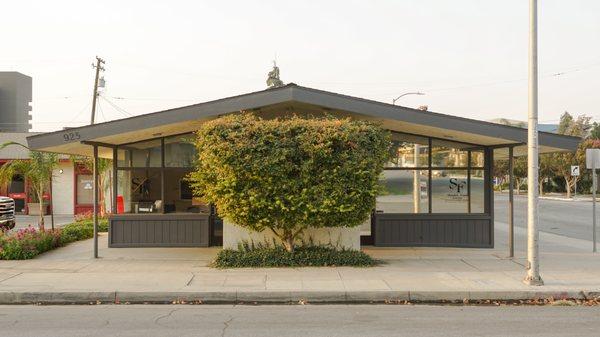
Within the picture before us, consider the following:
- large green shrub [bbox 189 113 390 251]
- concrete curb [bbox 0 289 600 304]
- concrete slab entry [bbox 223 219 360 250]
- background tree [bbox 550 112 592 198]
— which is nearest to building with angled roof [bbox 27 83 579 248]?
concrete slab entry [bbox 223 219 360 250]

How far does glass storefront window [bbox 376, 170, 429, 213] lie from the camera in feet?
47.9

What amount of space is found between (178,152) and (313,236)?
4.44 m

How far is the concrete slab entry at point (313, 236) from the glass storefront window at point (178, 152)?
2795 mm

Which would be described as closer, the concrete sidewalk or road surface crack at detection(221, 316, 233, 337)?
road surface crack at detection(221, 316, 233, 337)

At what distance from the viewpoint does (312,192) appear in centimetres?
1094

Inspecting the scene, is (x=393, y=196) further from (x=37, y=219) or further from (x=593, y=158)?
(x=37, y=219)

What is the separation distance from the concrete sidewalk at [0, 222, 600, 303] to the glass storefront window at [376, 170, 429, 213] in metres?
1.14

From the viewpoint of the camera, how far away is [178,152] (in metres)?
14.6

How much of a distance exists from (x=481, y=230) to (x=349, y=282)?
5820 millimetres

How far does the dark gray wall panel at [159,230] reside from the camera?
1444cm

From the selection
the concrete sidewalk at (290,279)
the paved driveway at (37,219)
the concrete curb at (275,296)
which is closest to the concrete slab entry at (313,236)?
the concrete sidewalk at (290,279)

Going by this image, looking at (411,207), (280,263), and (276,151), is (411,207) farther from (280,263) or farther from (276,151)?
(276,151)

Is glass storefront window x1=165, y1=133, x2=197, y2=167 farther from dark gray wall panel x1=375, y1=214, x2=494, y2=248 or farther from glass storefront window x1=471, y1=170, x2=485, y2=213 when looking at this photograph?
glass storefront window x1=471, y1=170, x2=485, y2=213

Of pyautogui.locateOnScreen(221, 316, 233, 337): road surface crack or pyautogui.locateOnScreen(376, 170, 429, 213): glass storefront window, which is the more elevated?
pyautogui.locateOnScreen(376, 170, 429, 213): glass storefront window
